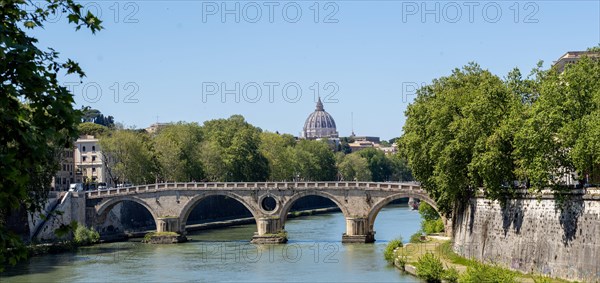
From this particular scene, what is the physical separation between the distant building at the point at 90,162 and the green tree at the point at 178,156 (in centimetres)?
945

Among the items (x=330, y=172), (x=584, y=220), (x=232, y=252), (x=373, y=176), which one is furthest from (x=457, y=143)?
(x=373, y=176)

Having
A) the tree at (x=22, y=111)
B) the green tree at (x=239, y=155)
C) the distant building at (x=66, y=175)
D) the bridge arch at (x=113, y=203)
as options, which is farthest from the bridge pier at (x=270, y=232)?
the tree at (x=22, y=111)

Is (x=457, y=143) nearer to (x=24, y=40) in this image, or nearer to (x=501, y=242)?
(x=501, y=242)

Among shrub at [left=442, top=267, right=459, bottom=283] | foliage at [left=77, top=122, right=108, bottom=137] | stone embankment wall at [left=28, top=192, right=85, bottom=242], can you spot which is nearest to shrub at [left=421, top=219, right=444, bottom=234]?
shrub at [left=442, top=267, right=459, bottom=283]

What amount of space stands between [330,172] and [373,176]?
105 ft

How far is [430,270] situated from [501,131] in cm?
675

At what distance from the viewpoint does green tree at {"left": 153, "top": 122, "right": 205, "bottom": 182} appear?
287ft

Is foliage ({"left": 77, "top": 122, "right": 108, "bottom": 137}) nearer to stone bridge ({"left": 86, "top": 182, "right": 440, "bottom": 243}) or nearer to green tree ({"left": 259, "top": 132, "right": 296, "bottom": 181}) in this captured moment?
green tree ({"left": 259, "top": 132, "right": 296, "bottom": 181})

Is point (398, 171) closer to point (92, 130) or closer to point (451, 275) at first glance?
point (92, 130)

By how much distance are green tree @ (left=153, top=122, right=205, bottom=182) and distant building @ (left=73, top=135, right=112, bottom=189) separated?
9449 millimetres

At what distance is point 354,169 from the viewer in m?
149

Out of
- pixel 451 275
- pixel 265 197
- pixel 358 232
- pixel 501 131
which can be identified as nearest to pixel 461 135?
pixel 501 131

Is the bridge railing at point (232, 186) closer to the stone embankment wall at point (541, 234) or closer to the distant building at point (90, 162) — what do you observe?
the stone embankment wall at point (541, 234)

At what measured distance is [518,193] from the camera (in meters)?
41.0
